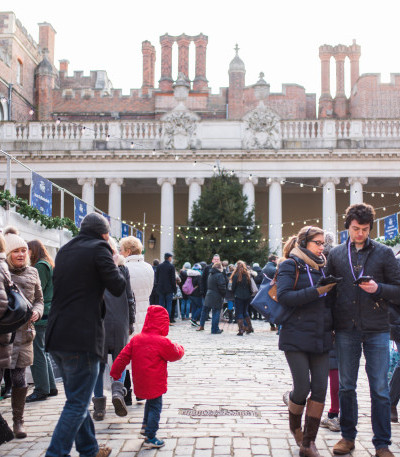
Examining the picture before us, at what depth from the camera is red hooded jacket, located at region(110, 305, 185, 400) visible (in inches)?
200

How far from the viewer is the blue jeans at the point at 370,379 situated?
4.71m

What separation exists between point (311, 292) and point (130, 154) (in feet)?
94.6

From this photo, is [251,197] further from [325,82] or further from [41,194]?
[41,194]

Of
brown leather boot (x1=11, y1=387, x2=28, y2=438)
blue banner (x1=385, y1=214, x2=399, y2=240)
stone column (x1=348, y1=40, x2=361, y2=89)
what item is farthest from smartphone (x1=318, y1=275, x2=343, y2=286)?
stone column (x1=348, y1=40, x2=361, y2=89)

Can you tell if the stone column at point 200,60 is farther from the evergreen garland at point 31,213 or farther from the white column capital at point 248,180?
the evergreen garland at point 31,213

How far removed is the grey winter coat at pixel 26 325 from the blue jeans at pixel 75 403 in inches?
60.0

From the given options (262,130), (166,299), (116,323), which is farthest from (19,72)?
(116,323)

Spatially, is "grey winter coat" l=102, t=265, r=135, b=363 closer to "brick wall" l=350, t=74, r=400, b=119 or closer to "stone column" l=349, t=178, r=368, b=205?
"stone column" l=349, t=178, r=368, b=205

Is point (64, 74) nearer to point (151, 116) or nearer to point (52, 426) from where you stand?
point (151, 116)

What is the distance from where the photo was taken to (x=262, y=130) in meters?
32.7

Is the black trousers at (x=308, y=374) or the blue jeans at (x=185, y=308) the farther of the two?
the blue jeans at (x=185, y=308)

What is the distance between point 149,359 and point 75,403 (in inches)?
41.8

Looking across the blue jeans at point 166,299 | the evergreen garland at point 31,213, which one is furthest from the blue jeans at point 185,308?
the evergreen garland at point 31,213

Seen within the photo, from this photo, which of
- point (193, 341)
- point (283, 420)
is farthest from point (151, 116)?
point (283, 420)
